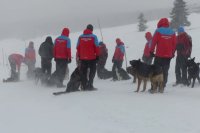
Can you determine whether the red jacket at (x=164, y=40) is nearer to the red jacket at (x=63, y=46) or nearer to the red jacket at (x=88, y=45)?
the red jacket at (x=88, y=45)

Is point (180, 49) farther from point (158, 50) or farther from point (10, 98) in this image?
point (10, 98)

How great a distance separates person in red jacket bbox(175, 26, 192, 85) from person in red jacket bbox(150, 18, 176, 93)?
1790mm

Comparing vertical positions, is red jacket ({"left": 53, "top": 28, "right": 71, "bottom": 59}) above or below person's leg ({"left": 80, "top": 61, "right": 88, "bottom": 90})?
above

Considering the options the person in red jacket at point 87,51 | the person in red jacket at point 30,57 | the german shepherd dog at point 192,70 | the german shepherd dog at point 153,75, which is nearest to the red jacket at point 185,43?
the german shepherd dog at point 192,70

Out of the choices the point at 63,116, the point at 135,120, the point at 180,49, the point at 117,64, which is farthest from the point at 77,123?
the point at 117,64

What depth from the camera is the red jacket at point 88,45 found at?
11.0 metres

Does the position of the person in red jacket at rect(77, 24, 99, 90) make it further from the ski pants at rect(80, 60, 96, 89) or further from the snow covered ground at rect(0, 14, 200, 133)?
the snow covered ground at rect(0, 14, 200, 133)

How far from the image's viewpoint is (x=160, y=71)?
33.2 feet

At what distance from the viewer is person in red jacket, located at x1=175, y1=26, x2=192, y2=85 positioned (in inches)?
473

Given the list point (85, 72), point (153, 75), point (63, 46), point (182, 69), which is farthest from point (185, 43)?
point (63, 46)

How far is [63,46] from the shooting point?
12.5m

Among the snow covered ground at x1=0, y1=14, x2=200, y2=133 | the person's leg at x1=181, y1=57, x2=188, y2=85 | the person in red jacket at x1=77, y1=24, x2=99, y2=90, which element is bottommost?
the snow covered ground at x1=0, y1=14, x2=200, y2=133

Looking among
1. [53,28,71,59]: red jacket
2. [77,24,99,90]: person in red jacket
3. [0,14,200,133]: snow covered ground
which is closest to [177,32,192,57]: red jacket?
[0,14,200,133]: snow covered ground

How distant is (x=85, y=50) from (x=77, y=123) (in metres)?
4.19
